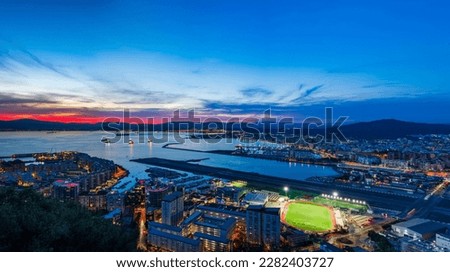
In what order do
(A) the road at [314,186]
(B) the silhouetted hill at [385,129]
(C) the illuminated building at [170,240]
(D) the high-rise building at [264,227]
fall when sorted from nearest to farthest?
(C) the illuminated building at [170,240]
(D) the high-rise building at [264,227]
(A) the road at [314,186]
(B) the silhouetted hill at [385,129]

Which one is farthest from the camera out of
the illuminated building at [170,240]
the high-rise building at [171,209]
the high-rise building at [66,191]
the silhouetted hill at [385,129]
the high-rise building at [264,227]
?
the silhouetted hill at [385,129]

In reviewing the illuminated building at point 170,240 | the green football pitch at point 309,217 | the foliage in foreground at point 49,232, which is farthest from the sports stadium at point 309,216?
the foliage in foreground at point 49,232

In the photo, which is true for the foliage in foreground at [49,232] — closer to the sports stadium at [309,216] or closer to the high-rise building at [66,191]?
the sports stadium at [309,216]

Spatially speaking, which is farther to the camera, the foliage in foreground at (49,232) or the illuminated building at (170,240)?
the illuminated building at (170,240)

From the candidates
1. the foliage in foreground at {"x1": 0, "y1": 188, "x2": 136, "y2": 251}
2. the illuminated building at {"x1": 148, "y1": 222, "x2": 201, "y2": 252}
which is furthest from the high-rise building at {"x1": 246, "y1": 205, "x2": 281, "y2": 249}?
the foliage in foreground at {"x1": 0, "y1": 188, "x2": 136, "y2": 251}

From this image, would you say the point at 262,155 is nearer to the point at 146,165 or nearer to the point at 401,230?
the point at 146,165

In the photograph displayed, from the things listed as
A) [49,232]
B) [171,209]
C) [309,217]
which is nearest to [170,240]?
[171,209]

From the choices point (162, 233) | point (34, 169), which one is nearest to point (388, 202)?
point (162, 233)
